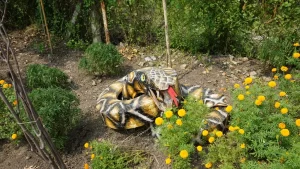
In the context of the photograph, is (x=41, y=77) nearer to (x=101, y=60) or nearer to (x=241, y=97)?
(x=101, y=60)

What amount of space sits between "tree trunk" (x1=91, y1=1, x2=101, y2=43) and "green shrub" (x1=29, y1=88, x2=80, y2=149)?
2235 millimetres

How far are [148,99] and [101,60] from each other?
1.51m

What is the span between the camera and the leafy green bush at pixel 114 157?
3277mm

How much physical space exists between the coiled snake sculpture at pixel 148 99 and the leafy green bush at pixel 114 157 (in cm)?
31

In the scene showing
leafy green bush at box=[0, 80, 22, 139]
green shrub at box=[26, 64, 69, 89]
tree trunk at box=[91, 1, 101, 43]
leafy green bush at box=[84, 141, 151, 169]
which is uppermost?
tree trunk at box=[91, 1, 101, 43]

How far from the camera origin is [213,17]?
192 inches

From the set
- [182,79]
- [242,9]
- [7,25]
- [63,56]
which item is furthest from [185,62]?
[7,25]

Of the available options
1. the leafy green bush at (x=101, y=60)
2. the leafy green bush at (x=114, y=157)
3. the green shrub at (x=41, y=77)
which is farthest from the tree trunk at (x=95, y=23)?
the leafy green bush at (x=114, y=157)

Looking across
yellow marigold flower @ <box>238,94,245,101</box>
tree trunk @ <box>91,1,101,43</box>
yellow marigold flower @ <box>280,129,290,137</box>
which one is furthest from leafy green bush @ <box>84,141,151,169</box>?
tree trunk @ <box>91,1,101,43</box>

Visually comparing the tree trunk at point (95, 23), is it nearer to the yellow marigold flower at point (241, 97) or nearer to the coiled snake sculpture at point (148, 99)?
the coiled snake sculpture at point (148, 99)

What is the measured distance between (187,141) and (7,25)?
512cm

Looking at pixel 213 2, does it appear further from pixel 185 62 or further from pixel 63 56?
pixel 63 56

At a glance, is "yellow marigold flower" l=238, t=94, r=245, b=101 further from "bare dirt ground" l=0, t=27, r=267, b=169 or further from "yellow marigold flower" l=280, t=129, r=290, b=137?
"bare dirt ground" l=0, t=27, r=267, b=169

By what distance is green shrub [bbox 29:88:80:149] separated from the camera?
135 inches
